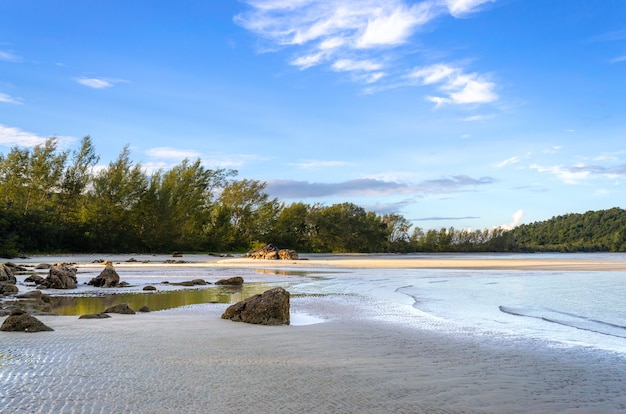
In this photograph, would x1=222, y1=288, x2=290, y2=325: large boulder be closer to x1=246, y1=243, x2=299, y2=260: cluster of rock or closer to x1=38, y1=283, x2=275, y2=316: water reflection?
x1=38, y1=283, x2=275, y2=316: water reflection

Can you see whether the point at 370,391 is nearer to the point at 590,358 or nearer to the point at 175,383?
the point at 175,383

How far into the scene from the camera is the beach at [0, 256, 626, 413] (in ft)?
12.1

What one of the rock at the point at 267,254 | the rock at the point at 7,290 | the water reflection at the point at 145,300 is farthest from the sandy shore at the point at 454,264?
the rock at the point at 7,290

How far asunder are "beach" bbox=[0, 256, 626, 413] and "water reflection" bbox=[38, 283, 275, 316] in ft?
8.26

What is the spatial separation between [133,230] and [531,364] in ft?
128

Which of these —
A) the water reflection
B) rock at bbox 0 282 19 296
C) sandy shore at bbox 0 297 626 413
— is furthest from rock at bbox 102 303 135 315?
rock at bbox 0 282 19 296

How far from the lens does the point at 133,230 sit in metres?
40.4

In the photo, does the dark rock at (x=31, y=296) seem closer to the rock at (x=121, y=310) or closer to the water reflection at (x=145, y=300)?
the water reflection at (x=145, y=300)

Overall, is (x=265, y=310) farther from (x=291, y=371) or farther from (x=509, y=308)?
(x=509, y=308)

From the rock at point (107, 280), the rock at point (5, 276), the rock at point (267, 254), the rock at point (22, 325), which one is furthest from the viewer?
the rock at point (267, 254)

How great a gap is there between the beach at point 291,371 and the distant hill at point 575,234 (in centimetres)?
A: 8994

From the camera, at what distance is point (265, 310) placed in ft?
25.3

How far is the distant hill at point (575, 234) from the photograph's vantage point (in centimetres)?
9612

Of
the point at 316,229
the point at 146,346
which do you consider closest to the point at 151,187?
the point at 316,229
